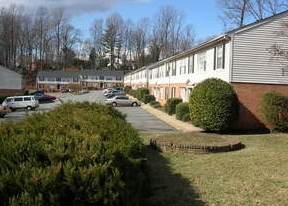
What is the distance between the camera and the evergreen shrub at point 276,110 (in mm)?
20250

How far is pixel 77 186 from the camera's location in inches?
170

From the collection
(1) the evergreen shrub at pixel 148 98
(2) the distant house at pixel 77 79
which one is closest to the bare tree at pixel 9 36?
(2) the distant house at pixel 77 79

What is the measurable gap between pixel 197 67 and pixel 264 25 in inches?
301

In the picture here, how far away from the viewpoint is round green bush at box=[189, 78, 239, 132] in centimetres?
2055

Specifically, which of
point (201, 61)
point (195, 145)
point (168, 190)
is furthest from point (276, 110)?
point (168, 190)

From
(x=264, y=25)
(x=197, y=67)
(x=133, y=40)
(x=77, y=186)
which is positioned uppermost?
(x=133, y=40)

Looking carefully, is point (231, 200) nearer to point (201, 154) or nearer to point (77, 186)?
point (77, 186)

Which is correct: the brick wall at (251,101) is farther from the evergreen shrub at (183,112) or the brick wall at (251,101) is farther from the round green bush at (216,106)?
the evergreen shrub at (183,112)

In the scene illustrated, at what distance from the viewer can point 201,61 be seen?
93.8ft

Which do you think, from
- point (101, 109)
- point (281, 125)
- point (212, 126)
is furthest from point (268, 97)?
point (101, 109)

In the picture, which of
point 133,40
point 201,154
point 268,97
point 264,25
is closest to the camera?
point 201,154

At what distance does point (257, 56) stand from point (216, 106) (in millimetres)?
4058

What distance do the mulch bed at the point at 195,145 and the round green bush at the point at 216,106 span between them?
5661 millimetres

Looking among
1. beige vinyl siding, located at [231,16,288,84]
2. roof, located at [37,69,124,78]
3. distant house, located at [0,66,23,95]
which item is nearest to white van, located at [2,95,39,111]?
distant house, located at [0,66,23,95]
